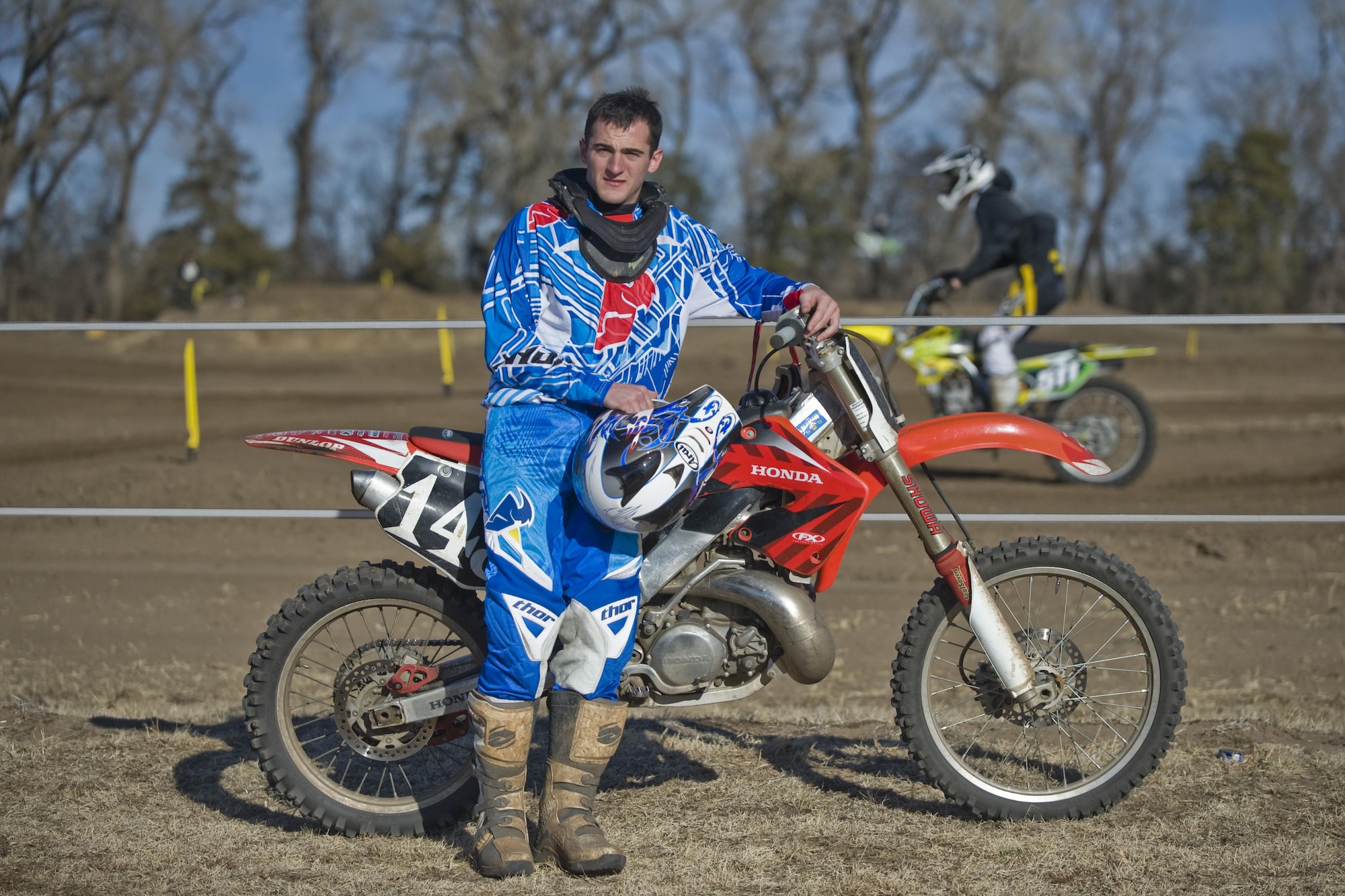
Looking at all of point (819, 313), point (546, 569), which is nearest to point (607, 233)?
point (819, 313)

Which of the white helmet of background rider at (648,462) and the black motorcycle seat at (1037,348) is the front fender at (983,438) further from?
the black motorcycle seat at (1037,348)

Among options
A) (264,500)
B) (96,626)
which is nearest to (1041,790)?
(96,626)

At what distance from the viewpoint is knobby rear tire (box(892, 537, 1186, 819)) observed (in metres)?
3.55

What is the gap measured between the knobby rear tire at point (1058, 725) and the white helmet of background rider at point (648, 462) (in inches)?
35.5

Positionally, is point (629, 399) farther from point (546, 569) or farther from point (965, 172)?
point (965, 172)

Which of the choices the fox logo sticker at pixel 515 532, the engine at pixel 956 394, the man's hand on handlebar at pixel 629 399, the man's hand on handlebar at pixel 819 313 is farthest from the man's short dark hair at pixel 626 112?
the engine at pixel 956 394

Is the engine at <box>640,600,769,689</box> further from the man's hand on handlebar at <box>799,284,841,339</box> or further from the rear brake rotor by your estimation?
the man's hand on handlebar at <box>799,284,841,339</box>

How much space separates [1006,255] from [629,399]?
7.24 metres

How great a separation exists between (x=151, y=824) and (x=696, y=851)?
1.53m

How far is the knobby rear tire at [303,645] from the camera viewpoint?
135 inches

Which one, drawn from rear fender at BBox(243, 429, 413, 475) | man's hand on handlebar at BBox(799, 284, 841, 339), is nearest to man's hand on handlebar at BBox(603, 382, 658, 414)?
man's hand on handlebar at BBox(799, 284, 841, 339)

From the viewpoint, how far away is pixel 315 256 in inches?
1625

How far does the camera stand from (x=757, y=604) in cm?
340

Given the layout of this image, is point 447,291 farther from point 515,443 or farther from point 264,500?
point 515,443
